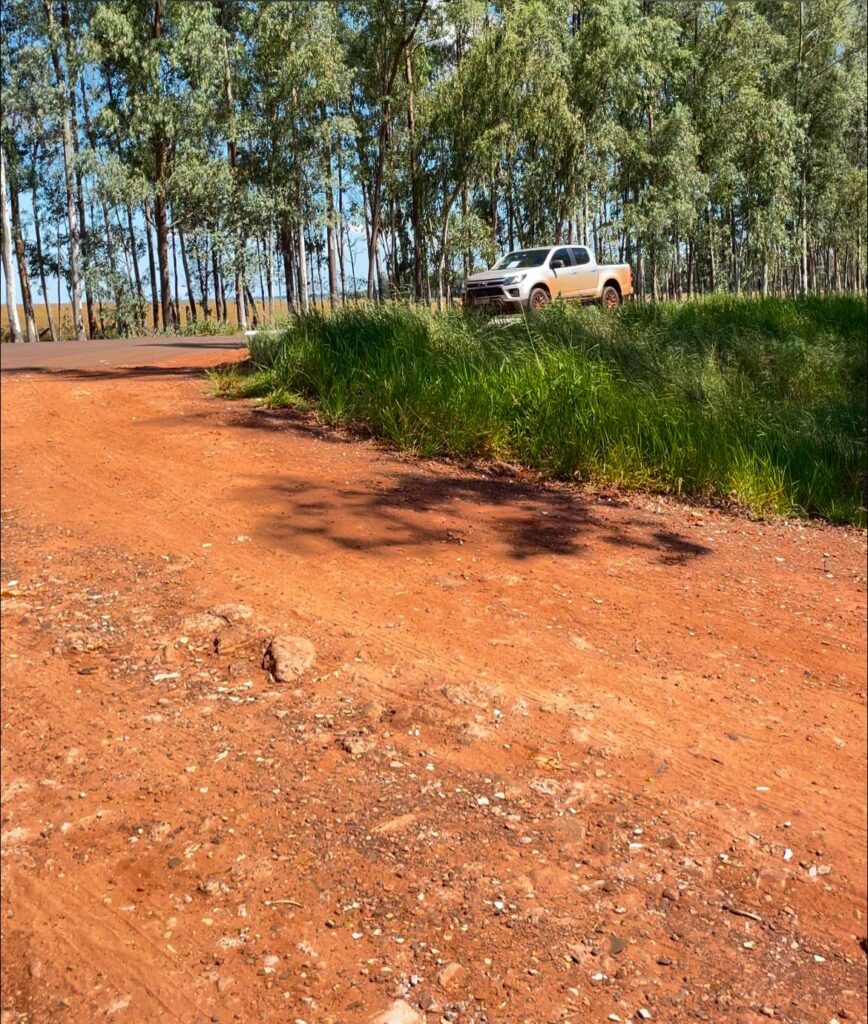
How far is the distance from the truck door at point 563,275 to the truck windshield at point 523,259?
245 millimetres

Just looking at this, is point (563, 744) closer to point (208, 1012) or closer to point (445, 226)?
point (208, 1012)

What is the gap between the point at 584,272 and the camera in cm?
2170

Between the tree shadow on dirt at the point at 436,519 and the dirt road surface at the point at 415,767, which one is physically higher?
the tree shadow on dirt at the point at 436,519

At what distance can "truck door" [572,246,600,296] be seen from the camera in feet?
70.4

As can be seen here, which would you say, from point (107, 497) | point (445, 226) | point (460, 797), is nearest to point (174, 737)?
point (460, 797)

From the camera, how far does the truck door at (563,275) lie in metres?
20.6

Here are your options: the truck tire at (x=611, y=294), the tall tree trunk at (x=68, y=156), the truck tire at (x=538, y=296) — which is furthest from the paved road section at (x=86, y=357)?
the tall tree trunk at (x=68, y=156)

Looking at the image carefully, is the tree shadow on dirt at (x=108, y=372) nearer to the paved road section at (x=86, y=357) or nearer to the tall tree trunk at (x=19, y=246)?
the paved road section at (x=86, y=357)

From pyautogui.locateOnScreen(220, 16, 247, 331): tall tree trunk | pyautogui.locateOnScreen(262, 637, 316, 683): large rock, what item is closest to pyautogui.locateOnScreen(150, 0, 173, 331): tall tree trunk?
pyautogui.locateOnScreen(220, 16, 247, 331): tall tree trunk

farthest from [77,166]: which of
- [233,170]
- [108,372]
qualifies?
[108,372]

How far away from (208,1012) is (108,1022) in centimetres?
27

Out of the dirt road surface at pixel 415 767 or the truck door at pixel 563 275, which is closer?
the dirt road surface at pixel 415 767

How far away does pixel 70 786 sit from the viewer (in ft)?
11.4

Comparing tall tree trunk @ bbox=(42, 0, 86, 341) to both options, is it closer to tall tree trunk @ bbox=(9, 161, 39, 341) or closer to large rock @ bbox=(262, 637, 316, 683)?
tall tree trunk @ bbox=(9, 161, 39, 341)
